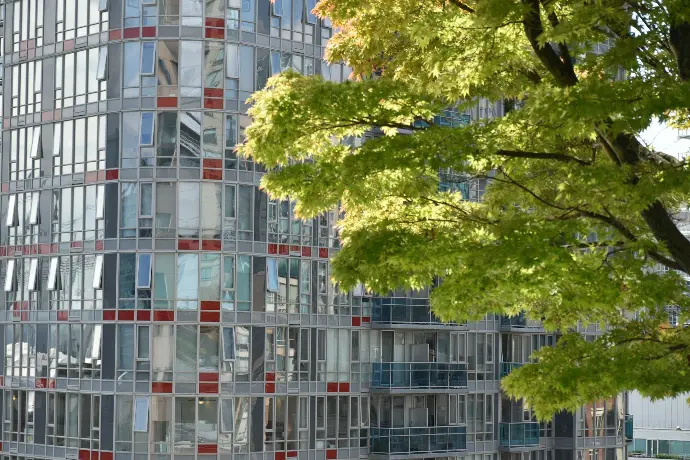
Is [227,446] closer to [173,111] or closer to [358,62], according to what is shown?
[173,111]

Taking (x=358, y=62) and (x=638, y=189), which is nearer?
(x=638, y=189)

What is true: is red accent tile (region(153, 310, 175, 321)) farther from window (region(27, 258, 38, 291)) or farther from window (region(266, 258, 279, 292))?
window (region(27, 258, 38, 291))

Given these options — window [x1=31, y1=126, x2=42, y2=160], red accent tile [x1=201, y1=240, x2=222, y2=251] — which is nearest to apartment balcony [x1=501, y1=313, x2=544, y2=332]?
red accent tile [x1=201, y1=240, x2=222, y2=251]

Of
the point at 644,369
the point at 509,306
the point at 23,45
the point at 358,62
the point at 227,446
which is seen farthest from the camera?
the point at 23,45

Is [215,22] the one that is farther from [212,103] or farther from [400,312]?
[400,312]

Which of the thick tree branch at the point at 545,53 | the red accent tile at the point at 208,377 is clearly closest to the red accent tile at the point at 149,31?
the red accent tile at the point at 208,377

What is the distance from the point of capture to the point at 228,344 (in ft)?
148

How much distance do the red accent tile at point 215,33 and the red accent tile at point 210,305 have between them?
28.4 feet

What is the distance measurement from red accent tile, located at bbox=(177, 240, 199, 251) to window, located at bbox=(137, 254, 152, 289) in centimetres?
104

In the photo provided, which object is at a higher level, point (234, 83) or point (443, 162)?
point (234, 83)

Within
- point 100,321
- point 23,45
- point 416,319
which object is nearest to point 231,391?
point 100,321

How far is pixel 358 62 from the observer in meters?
20.9

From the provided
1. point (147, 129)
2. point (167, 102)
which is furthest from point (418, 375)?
point (167, 102)

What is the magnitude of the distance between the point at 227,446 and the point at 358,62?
2600 centimetres
